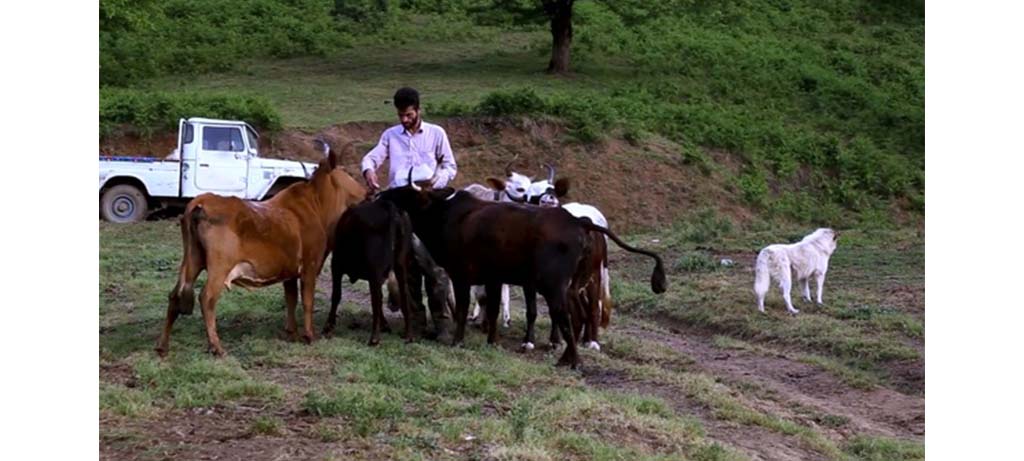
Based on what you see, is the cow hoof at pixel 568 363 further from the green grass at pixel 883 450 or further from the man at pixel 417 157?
the green grass at pixel 883 450

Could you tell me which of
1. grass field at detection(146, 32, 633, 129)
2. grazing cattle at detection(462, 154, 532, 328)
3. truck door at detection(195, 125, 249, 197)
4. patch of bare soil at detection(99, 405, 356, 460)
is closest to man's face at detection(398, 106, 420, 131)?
grazing cattle at detection(462, 154, 532, 328)

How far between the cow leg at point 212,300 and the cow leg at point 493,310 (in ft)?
7.49

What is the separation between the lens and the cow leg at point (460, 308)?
33.2 ft

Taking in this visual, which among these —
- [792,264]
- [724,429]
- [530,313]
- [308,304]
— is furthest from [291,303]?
[792,264]

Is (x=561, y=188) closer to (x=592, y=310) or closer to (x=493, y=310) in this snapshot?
(x=592, y=310)

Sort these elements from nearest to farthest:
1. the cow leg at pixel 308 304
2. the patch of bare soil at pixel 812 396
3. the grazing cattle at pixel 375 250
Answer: the patch of bare soil at pixel 812 396 → the cow leg at pixel 308 304 → the grazing cattle at pixel 375 250

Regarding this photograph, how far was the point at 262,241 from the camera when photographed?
29.9 feet

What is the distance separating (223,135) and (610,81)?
12278 mm

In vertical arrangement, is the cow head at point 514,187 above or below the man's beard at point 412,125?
below

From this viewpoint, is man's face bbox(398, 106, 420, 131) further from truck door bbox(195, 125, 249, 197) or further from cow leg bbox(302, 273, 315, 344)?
truck door bbox(195, 125, 249, 197)

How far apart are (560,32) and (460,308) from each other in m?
23.1

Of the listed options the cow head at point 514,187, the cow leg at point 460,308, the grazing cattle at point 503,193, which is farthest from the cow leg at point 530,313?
the cow head at point 514,187

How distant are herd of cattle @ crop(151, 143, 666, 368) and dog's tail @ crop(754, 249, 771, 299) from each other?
3474 mm

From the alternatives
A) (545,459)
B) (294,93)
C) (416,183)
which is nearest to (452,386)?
(545,459)
